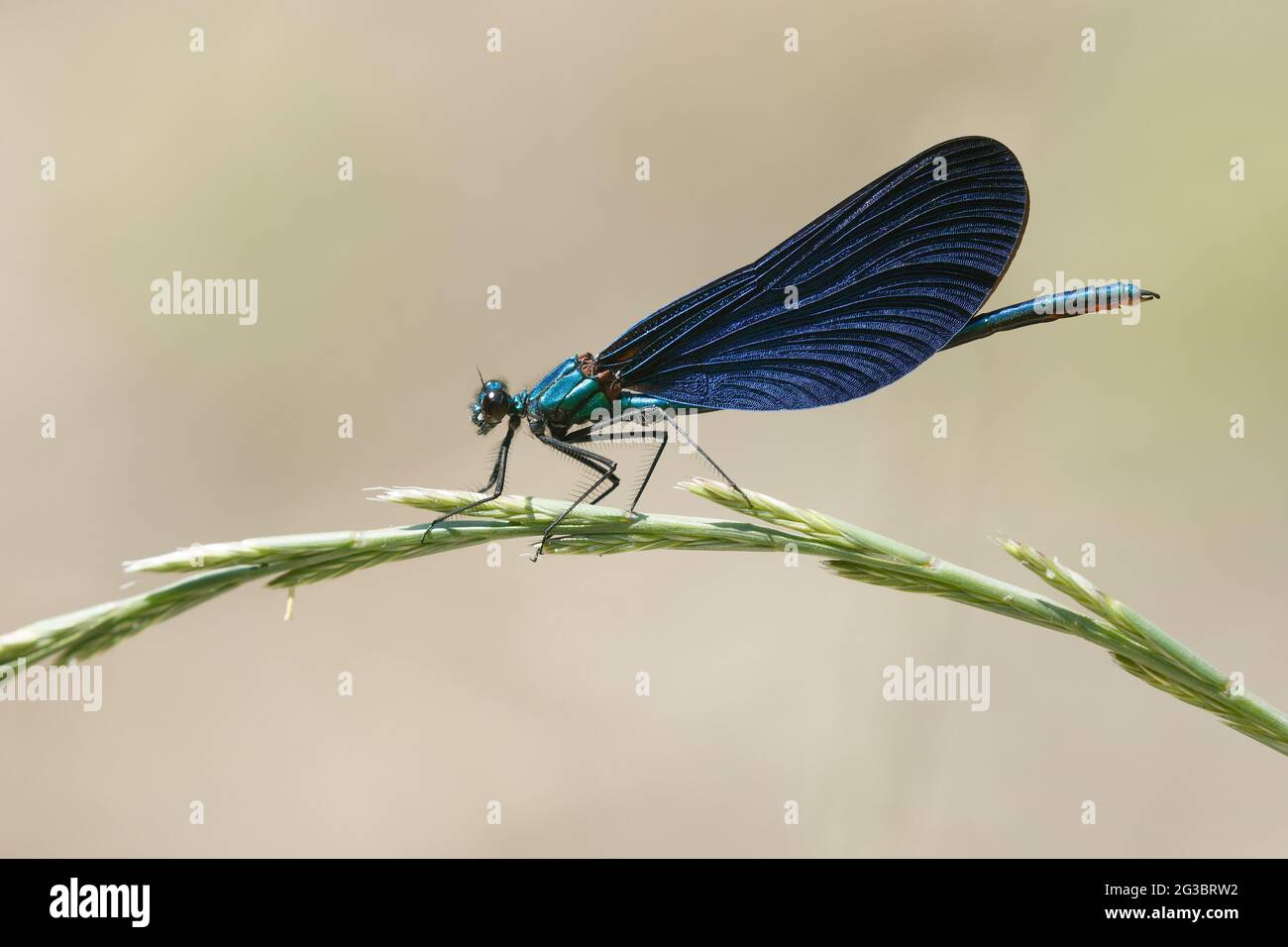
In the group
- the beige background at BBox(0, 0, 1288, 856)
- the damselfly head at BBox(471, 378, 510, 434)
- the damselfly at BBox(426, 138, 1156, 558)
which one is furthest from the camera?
the beige background at BBox(0, 0, 1288, 856)

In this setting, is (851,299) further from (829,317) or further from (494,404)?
(494,404)

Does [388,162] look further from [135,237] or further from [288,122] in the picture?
[135,237]

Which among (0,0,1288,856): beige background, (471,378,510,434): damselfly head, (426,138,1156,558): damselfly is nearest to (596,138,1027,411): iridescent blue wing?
(426,138,1156,558): damselfly

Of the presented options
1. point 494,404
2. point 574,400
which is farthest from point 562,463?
point 574,400

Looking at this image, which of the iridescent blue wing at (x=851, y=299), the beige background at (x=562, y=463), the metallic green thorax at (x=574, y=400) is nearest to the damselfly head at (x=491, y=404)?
the metallic green thorax at (x=574, y=400)

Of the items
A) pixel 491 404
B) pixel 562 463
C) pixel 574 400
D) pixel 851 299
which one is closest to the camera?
pixel 851 299

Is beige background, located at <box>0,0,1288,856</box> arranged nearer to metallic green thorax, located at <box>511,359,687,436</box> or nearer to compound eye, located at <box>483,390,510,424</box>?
metallic green thorax, located at <box>511,359,687,436</box>
